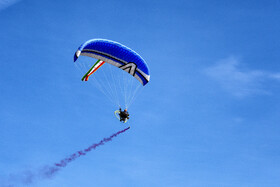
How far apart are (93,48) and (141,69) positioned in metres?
7.54

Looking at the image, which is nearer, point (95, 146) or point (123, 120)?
point (123, 120)

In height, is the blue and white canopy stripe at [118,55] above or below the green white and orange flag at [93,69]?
below

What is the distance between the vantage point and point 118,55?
2071 inches

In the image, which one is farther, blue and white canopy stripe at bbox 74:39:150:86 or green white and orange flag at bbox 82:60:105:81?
green white and orange flag at bbox 82:60:105:81

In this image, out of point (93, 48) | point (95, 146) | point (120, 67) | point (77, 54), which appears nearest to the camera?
point (77, 54)

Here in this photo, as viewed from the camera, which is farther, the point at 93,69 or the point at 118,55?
the point at 93,69

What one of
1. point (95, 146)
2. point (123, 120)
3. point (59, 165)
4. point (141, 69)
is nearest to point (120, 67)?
point (141, 69)

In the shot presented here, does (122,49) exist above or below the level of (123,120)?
above

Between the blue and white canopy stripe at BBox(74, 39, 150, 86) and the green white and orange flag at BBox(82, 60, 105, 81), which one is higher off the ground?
the green white and orange flag at BBox(82, 60, 105, 81)

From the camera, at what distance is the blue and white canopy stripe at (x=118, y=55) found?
49.8 meters

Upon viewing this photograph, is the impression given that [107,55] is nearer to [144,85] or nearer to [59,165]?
[144,85]

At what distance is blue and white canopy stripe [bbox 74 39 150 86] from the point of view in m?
49.8

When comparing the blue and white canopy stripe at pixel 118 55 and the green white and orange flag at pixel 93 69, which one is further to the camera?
the green white and orange flag at pixel 93 69

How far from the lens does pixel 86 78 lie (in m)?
57.3
